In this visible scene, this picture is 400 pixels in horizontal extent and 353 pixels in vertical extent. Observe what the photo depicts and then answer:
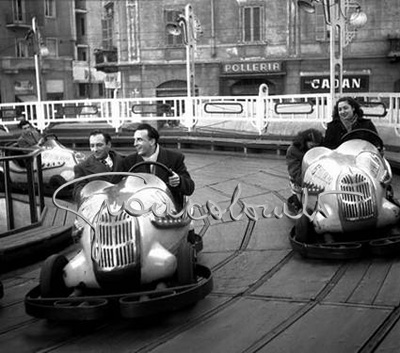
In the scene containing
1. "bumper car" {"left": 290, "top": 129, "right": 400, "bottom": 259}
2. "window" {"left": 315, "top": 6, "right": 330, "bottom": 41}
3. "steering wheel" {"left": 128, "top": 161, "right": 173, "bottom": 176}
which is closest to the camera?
"steering wheel" {"left": 128, "top": 161, "right": 173, "bottom": 176}

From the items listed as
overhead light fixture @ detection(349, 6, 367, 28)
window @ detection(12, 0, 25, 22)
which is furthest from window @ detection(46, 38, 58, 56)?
overhead light fixture @ detection(349, 6, 367, 28)

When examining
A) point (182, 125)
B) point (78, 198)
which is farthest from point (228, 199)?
point (182, 125)

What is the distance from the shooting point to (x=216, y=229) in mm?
6957

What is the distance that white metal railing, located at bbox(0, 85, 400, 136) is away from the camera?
1242cm

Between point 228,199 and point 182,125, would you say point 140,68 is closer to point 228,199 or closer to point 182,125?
point 182,125

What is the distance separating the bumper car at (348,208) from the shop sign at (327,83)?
19493mm

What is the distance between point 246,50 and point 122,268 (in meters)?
22.7

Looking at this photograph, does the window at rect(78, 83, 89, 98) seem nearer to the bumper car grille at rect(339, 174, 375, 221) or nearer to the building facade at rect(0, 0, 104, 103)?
the building facade at rect(0, 0, 104, 103)

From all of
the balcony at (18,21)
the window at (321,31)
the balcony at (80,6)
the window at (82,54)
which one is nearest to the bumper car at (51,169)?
the window at (321,31)

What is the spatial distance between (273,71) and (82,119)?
10.7m

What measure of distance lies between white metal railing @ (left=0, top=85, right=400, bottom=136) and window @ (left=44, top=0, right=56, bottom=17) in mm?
25940

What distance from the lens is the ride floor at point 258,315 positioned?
3869 millimetres

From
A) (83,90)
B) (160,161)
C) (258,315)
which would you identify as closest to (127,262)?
(258,315)

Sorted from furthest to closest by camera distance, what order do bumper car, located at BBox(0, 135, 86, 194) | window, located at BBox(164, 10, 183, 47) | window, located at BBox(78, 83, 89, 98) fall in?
window, located at BBox(78, 83, 89, 98)
window, located at BBox(164, 10, 183, 47)
bumper car, located at BBox(0, 135, 86, 194)
